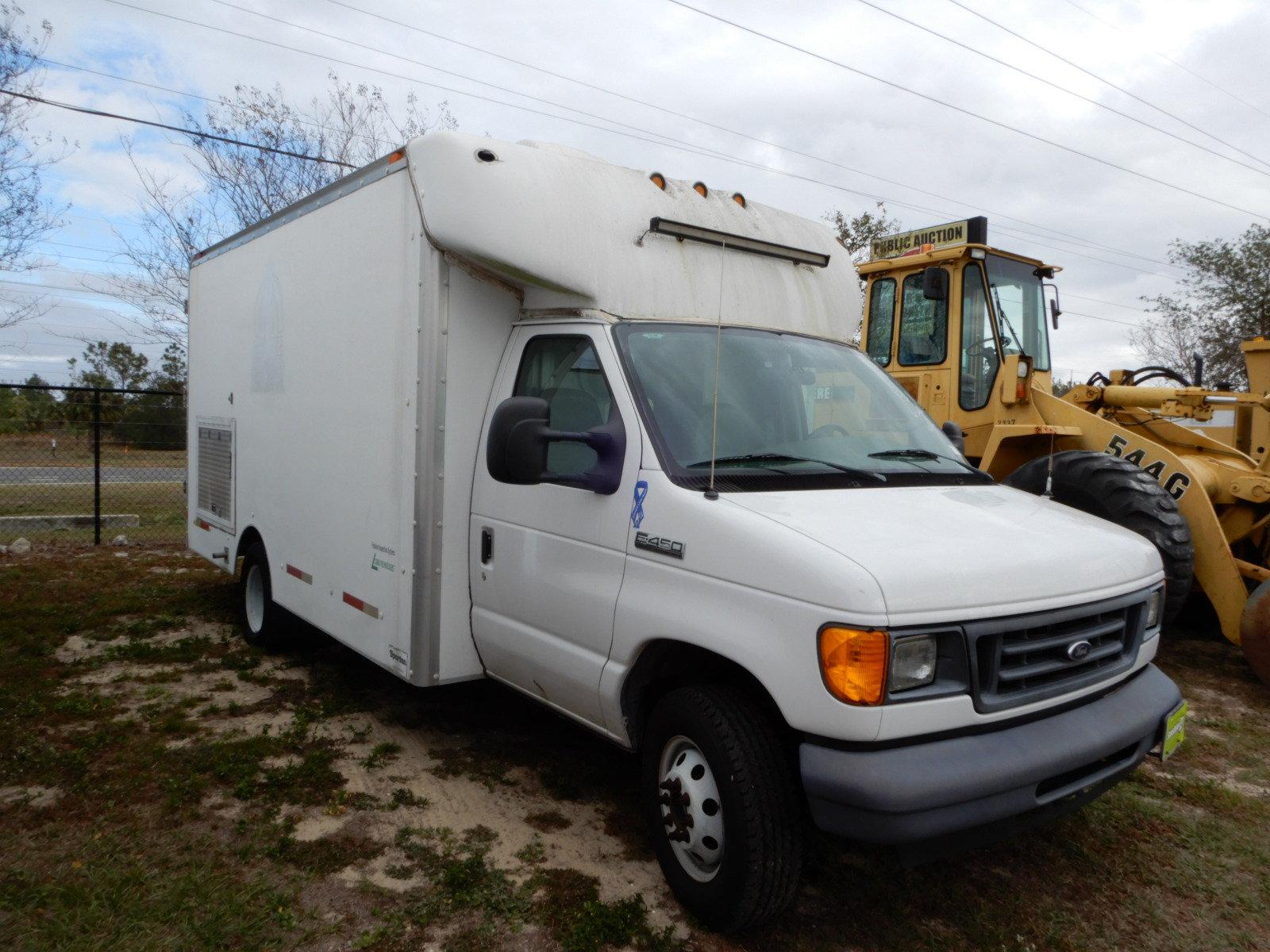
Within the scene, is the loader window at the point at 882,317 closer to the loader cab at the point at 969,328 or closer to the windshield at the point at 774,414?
the loader cab at the point at 969,328

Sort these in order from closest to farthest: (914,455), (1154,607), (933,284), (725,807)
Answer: (725,807), (1154,607), (914,455), (933,284)

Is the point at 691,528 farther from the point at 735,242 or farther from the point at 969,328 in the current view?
the point at 969,328

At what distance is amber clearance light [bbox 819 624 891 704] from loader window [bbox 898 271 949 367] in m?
5.97

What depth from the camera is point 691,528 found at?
3184 mm

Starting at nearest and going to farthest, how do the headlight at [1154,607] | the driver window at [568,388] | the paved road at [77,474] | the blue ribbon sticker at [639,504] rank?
the blue ribbon sticker at [639,504] → the headlight at [1154,607] → the driver window at [568,388] → the paved road at [77,474]

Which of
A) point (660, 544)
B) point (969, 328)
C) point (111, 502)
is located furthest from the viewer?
point (111, 502)

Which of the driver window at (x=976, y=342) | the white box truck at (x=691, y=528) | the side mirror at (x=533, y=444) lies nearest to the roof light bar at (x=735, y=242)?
the white box truck at (x=691, y=528)

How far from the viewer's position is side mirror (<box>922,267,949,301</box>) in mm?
7430

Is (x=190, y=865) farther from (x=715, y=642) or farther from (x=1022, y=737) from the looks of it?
(x=1022, y=737)

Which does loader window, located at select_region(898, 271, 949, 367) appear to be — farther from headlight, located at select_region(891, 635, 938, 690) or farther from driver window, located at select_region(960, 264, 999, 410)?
headlight, located at select_region(891, 635, 938, 690)

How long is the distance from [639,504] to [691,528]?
0.32 metres

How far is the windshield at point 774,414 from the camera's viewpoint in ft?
11.5

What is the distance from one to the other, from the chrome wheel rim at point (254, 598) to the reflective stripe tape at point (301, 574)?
0.76 m

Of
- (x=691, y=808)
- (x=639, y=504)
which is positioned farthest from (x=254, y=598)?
(x=691, y=808)
